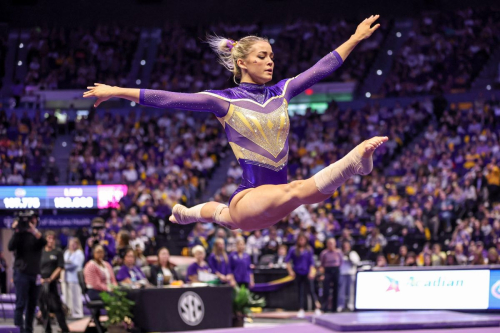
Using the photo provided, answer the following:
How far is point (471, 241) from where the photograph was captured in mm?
13453

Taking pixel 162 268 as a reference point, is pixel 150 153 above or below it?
above

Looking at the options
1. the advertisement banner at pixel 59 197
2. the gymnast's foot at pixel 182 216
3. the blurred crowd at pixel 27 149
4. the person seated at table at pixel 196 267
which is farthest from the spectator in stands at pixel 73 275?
the gymnast's foot at pixel 182 216

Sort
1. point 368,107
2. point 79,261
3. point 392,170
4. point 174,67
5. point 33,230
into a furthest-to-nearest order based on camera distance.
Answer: point 174,67, point 368,107, point 392,170, point 79,261, point 33,230

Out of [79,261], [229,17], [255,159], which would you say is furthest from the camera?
[229,17]

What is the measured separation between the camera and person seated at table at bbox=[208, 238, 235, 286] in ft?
37.3

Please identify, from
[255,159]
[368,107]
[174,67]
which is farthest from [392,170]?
[255,159]

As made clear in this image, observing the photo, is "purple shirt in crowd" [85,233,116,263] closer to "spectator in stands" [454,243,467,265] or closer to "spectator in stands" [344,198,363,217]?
"spectator in stands" [344,198,363,217]

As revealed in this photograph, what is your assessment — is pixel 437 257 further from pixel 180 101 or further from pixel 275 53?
pixel 275 53

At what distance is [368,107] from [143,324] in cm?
1187

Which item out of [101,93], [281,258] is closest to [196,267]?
[281,258]

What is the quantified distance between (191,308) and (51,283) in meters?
2.26

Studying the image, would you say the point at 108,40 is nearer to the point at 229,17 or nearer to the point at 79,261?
the point at 229,17

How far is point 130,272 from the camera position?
10234 millimetres

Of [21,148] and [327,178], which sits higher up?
[21,148]
